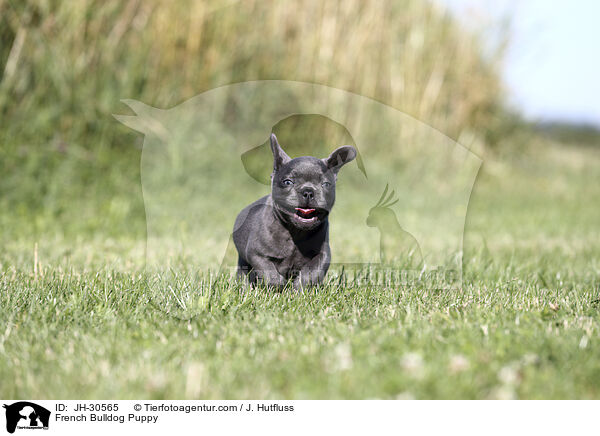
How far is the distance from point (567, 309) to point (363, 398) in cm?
148

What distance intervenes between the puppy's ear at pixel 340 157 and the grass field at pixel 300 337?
67 cm

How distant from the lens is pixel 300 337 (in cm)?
255

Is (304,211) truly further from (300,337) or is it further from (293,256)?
(300,337)

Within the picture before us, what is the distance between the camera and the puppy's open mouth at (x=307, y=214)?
111 inches

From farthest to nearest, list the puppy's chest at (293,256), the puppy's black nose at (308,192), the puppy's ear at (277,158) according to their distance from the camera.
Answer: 1. the puppy's chest at (293,256)
2. the puppy's ear at (277,158)
3. the puppy's black nose at (308,192)

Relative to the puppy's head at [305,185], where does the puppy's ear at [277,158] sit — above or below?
above

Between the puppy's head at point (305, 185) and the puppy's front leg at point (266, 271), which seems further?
the puppy's front leg at point (266, 271)

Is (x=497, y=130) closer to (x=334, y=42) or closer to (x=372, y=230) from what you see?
(x=334, y=42)

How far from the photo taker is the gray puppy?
2787mm
